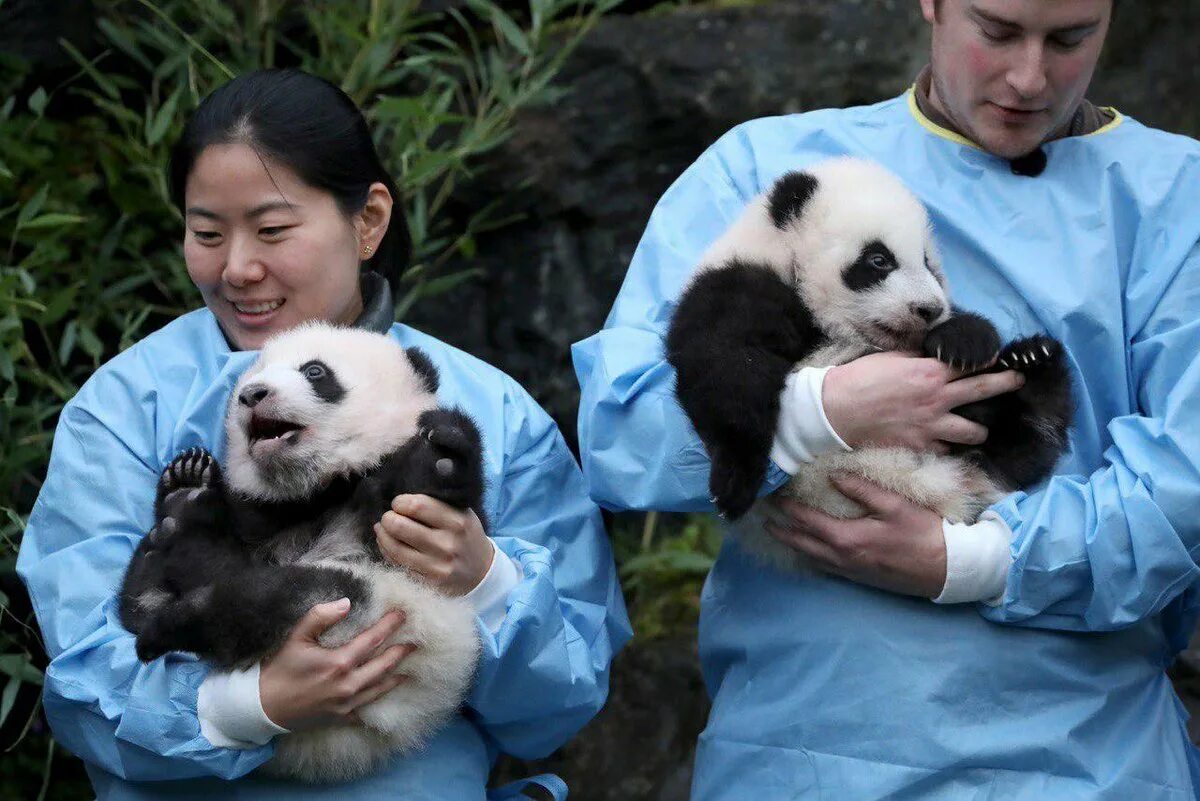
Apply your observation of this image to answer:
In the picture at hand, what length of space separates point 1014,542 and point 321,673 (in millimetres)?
1223

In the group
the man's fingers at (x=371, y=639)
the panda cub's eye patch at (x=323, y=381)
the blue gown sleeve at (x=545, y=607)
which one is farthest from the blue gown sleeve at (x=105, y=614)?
the blue gown sleeve at (x=545, y=607)

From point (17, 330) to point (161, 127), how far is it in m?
0.63

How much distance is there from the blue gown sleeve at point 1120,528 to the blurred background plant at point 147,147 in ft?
6.77

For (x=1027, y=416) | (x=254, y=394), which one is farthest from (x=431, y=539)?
(x=1027, y=416)

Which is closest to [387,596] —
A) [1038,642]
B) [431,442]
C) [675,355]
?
[431,442]

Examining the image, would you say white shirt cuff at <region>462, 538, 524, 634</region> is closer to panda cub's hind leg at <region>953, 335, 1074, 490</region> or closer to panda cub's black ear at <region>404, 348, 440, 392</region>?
panda cub's black ear at <region>404, 348, 440, 392</region>

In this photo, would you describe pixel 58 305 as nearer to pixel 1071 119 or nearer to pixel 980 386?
pixel 980 386

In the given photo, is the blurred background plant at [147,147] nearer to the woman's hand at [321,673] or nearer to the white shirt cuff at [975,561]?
the woman's hand at [321,673]

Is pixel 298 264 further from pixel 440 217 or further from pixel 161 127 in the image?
pixel 440 217

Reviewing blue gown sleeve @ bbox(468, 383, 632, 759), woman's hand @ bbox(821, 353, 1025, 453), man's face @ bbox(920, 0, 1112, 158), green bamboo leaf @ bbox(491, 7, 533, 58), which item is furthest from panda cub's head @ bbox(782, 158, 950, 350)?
green bamboo leaf @ bbox(491, 7, 533, 58)

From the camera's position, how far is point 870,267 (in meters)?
2.98

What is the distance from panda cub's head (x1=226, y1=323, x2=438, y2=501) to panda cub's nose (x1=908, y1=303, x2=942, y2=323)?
0.92 m

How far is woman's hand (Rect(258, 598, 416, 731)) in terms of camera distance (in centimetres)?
256

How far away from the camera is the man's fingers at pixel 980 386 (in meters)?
2.86
